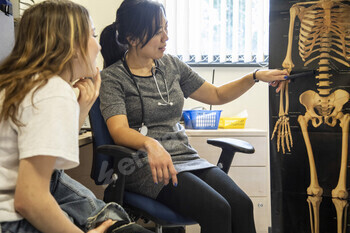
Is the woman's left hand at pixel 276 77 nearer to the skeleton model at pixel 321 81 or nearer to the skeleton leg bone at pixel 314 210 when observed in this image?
the skeleton model at pixel 321 81

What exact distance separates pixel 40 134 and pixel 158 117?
0.92 meters

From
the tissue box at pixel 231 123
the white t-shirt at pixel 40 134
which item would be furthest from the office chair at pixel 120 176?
the tissue box at pixel 231 123

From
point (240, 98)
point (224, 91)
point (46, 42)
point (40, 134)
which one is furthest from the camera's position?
point (240, 98)

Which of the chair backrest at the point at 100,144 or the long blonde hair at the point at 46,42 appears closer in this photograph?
the long blonde hair at the point at 46,42

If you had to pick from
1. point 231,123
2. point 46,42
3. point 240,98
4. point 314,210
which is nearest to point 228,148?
point 314,210

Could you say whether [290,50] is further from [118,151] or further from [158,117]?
[118,151]

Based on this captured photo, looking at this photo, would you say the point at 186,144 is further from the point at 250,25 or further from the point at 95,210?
the point at 250,25

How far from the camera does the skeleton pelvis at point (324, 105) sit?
5.51ft

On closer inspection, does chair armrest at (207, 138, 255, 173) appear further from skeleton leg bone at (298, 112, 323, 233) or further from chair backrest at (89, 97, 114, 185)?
chair backrest at (89, 97, 114, 185)

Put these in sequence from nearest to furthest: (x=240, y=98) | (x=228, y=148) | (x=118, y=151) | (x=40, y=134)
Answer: (x=40, y=134), (x=118, y=151), (x=228, y=148), (x=240, y=98)

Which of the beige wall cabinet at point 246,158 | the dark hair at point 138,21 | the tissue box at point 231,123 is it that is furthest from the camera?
the tissue box at point 231,123

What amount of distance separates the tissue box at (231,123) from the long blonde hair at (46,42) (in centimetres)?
175

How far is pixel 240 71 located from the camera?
9.81 feet

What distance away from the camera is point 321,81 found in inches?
66.7
